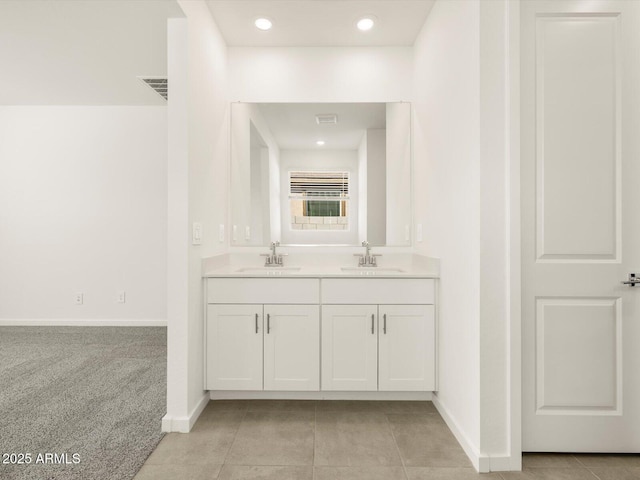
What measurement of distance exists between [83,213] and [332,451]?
3866 millimetres

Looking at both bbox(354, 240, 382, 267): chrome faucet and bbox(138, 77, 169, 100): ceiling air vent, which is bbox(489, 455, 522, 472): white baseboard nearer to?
bbox(354, 240, 382, 267): chrome faucet

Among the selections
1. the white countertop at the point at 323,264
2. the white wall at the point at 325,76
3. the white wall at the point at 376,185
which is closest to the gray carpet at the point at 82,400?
the white countertop at the point at 323,264

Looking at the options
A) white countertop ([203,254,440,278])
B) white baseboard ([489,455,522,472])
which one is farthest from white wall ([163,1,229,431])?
white baseboard ([489,455,522,472])

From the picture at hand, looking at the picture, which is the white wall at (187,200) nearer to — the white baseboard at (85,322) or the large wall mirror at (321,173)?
the large wall mirror at (321,173)

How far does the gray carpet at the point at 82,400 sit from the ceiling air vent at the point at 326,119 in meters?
2.34

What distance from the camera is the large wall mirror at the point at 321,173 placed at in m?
2.90

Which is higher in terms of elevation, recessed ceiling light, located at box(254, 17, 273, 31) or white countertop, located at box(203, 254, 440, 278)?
recessed ceiling light, located at box(254, 17, 273, 31)

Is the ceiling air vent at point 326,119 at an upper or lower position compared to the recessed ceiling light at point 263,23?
lower

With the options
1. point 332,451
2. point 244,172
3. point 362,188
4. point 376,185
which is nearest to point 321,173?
point 362,188

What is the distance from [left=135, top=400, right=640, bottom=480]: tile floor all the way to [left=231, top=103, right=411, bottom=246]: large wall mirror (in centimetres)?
127

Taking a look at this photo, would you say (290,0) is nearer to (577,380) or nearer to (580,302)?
(580,302)

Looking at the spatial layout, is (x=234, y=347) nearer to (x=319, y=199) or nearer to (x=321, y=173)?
(x=319, y=199)

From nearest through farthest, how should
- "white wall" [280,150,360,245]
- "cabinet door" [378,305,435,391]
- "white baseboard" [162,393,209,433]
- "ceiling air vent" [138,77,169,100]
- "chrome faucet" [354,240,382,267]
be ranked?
"white baseboard" [162,393,209,433] < "cabinet door" [378,305,435,391] < "chrome faucet" [354,240,382,267] < "white wall" [280,150,360,245] < "ceiling air vent" [138,77,169,100]

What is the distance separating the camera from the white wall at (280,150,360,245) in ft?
9.74
